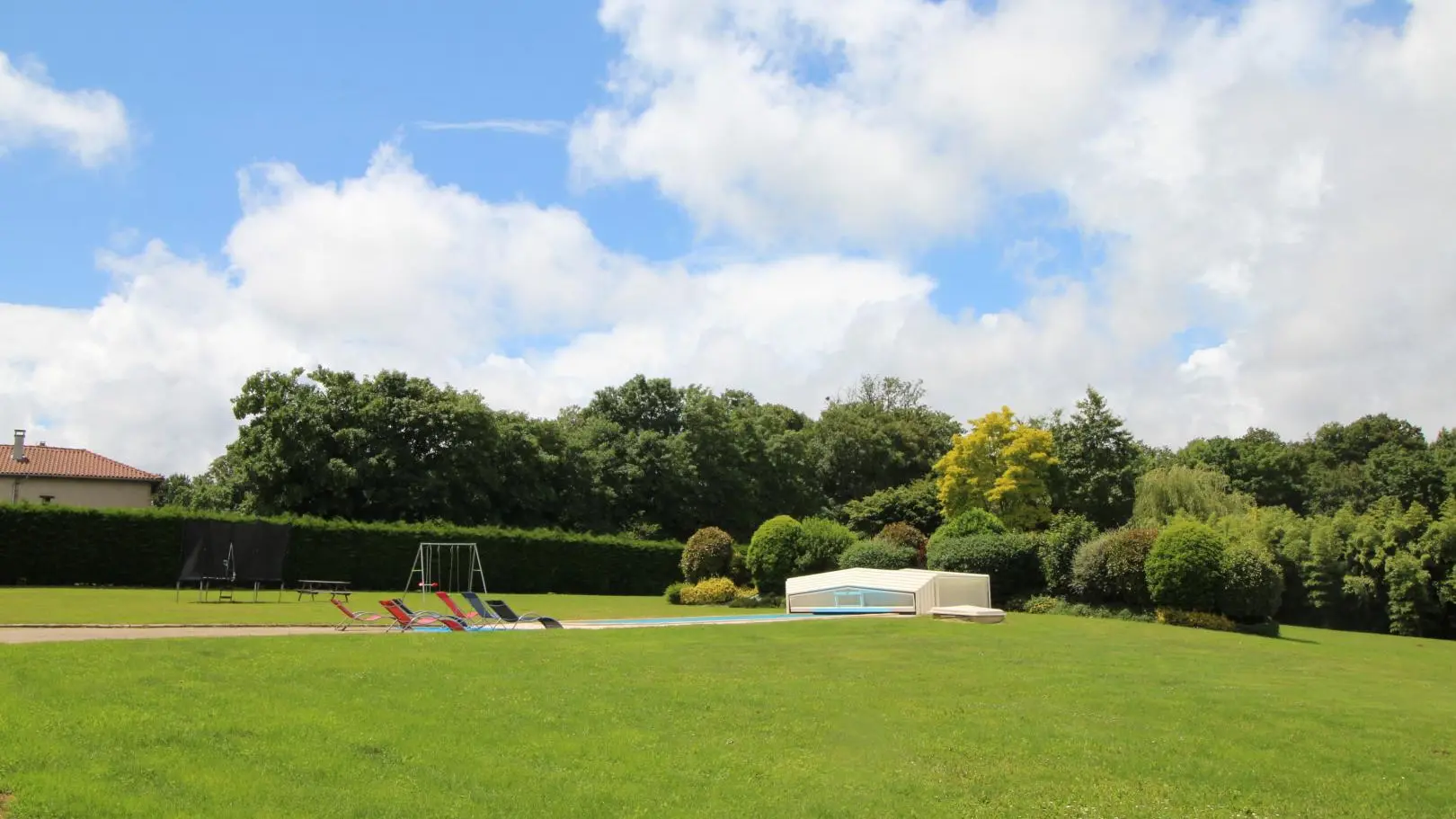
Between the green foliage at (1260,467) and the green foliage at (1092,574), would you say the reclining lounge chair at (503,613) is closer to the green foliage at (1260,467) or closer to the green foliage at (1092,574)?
the green foliage at (1092,574)

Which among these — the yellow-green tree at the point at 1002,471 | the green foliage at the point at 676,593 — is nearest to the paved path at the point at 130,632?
the green foliage at the point at 676,593

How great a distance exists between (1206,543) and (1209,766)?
16.6m

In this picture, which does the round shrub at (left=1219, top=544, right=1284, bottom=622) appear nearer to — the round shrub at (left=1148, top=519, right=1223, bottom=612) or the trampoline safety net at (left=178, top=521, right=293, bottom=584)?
the round shrub at (left=1148, top=519, right=1223, bottom=612)

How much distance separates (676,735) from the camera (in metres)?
9.84

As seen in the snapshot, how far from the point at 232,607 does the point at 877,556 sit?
17244 mm

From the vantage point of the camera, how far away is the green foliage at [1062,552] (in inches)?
1140

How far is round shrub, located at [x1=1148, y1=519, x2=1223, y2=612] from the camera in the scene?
24688 millimetres

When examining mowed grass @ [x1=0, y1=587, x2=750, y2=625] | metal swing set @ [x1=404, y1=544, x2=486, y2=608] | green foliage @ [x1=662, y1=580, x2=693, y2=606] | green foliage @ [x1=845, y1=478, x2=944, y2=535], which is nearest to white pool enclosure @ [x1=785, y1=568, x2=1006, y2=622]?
mowed grass @ [x1=0, y1=587, x2=750, y2=625]

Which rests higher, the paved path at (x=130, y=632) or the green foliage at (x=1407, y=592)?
the green foliage at (x=1407, y=592)

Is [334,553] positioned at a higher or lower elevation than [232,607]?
higher

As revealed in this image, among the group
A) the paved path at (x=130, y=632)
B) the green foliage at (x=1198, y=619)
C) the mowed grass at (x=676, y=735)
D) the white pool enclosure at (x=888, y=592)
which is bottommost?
the mowed grass at (x=676, y=735)

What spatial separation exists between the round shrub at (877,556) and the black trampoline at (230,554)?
16.1 metres

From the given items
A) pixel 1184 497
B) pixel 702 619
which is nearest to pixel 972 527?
pixel 702 619

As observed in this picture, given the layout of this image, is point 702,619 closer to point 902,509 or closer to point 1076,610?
point 1076,610
